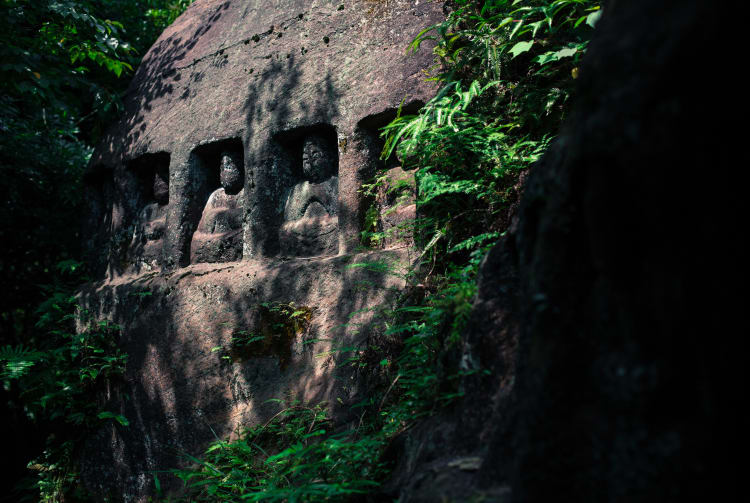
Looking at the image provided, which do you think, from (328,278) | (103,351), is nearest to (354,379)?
(328,278)

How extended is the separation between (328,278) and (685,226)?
2658 millimetres

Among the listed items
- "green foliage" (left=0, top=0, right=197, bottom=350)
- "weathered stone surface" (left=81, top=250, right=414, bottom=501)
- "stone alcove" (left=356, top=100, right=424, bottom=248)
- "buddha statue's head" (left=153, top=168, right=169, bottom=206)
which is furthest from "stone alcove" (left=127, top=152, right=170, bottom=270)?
"stone alcove" (left=356, top=100, right=424, bottom=248)

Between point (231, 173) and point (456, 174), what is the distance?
2311 millimetres

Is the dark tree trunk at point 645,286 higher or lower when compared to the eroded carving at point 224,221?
lower

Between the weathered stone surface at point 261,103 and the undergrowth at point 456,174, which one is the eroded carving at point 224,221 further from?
the undergrowth at point 456,174

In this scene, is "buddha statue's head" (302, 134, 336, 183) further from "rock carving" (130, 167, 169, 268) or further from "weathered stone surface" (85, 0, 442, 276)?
"rock carving" (130, 167, 169, 268)

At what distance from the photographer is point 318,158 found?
12.9ft

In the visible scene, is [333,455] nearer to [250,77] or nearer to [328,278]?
[328,278]

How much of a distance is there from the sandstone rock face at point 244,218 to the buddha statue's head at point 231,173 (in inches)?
0.5

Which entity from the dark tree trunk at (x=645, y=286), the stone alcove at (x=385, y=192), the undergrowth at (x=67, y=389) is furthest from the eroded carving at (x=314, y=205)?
the dark tree trunk at (x=645, y=286)

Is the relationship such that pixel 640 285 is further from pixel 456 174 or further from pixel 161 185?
pixel 161 185

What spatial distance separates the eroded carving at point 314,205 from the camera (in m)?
3.78

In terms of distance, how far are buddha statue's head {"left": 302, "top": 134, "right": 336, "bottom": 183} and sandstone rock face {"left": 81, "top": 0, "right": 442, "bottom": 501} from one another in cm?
1

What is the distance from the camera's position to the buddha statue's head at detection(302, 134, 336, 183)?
12.9 ft
